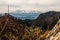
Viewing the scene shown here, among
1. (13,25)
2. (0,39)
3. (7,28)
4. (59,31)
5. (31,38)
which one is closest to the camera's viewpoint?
(59,31)

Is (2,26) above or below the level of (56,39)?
below

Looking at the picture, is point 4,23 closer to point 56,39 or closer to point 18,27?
point 18,27

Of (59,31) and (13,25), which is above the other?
(59,31)

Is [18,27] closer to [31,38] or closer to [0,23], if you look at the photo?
[0,23]

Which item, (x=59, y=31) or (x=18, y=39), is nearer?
(x=59, y=31)

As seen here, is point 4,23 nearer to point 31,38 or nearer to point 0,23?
point 0,23

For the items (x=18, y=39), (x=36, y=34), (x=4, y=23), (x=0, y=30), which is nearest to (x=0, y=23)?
(x=4, y=23)

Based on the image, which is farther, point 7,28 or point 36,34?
point 7,28

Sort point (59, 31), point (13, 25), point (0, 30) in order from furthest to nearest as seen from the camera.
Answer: point (13, 25), point (0, 30), point (59, 31)

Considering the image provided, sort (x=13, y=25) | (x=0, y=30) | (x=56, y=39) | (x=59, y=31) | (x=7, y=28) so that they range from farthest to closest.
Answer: (x=13, y=25), (x=7, y=28), (x=0, y=30), (x=59, y=31), (x=56, y=39)

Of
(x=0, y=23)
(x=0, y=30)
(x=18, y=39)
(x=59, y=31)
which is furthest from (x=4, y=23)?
(x=59, y=31)
